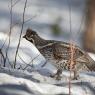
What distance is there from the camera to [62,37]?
17.2m

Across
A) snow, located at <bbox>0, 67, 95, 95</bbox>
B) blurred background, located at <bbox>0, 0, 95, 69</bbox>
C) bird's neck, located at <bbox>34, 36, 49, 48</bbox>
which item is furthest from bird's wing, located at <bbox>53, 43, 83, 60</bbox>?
blurred background, located at <bbox>0, 0, 95, 69</bbox>

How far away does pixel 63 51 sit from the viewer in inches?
266

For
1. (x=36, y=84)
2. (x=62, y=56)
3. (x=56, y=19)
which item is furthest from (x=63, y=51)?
(x=56, y=19)

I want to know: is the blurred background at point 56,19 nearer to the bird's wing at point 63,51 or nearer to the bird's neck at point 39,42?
the bird's neck at point 39,42

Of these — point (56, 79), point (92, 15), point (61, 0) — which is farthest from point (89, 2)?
point (61, 0)

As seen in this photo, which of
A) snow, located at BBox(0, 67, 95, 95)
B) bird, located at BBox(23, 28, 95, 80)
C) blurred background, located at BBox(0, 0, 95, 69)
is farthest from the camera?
blurred background, located at BBox(0, 0, 95, 69)

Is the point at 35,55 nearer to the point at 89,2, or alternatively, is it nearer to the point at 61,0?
the point at 89,2

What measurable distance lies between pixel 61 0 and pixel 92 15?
775 cm

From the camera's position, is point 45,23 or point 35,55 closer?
point 35,55

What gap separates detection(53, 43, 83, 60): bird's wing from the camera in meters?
6.70

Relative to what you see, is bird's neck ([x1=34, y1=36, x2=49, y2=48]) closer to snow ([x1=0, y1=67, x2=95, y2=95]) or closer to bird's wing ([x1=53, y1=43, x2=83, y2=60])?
bird's wing ([x1=53, y1=43, x2=83, y2=60])

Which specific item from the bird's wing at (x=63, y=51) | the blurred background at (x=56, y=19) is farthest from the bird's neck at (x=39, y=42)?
the blurred background at (x=56, y=19)

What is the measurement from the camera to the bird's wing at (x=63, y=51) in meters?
6.70

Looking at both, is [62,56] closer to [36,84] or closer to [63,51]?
[63,51]
